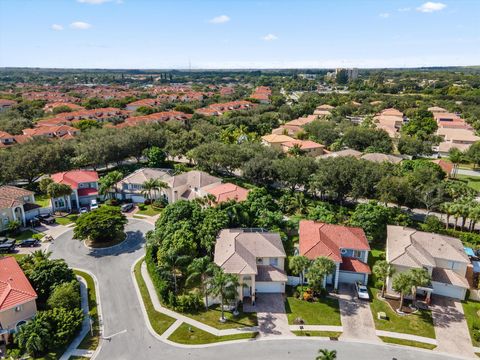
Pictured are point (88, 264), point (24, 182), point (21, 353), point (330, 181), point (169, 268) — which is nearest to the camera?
point (21, 353)

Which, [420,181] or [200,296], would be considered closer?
[200,296]

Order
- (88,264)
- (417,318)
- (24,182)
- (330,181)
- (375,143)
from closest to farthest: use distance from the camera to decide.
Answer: (417,318) < (88,264) < (330,181) < (24,182) < (375,143)

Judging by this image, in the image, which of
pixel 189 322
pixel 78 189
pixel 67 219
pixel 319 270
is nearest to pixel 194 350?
pixel 189 322

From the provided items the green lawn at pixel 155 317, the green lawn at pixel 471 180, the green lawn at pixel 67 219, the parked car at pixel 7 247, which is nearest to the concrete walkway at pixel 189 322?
the green lawn at pixel 155 317

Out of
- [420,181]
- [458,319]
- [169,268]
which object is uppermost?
[420,181]

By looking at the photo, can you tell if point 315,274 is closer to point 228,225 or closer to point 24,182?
point 228,225

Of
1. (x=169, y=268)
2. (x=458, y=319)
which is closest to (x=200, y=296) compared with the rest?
(x=169, y=268)
